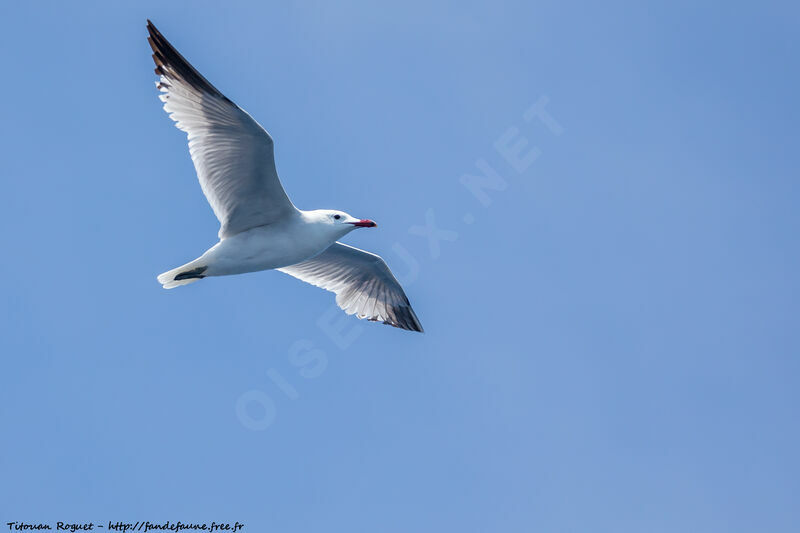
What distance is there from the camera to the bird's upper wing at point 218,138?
13.2 m

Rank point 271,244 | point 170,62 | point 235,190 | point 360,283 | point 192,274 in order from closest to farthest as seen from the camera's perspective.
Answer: point 170,62 → point 235,190 → point 271,244 → point 192,274 → point 360,283

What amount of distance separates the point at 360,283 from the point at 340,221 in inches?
126

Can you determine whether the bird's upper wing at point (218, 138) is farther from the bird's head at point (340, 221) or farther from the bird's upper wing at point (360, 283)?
the bird's upper wing at point (360, 283)

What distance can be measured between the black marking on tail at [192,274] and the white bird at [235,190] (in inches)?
0.5

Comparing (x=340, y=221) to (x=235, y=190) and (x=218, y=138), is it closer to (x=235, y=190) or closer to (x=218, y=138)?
(x=235, y=190)

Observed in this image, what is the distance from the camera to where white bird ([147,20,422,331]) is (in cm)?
1327

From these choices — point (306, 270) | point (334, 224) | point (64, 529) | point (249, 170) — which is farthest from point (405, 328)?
point (64, 529)

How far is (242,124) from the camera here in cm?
1312

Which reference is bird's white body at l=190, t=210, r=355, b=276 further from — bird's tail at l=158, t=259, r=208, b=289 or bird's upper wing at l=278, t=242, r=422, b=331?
bird's upper wing at l=278, t=242, r=422, b=331

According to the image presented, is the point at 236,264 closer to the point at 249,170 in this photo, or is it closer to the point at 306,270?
the point at 249,170

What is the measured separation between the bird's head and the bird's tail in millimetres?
1757

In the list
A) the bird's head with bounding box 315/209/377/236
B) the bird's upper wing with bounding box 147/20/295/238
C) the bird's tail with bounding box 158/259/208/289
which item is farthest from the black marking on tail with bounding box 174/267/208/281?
the bird's head with bounding box 315/209/377/236

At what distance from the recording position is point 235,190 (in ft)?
45.4

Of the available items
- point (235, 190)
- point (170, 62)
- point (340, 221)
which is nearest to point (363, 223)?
point (340, 221)
